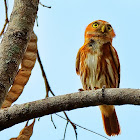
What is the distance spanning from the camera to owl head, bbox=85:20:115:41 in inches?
165

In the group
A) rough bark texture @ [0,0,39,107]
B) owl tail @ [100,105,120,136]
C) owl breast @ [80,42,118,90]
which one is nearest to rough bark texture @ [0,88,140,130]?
rough bark texture @ [0,0,39,107]

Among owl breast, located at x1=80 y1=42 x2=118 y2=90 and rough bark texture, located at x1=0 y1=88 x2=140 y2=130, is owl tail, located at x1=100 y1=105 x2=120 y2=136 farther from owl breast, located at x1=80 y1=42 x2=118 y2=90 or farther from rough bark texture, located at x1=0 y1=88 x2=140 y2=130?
rough bark texture, located at x1=0 y1=88 x2=140 y2=130

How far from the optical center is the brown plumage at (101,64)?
376 centimetres

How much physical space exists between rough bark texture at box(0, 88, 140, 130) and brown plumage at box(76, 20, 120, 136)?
6.43 feet

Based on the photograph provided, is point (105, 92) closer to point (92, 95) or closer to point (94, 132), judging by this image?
point (92, 95)

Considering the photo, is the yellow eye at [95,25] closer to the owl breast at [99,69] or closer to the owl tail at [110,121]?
the owl breast at [99,69]

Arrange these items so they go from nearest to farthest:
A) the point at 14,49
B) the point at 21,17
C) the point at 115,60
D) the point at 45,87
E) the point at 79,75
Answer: the point at 14,49, the point at 21,17, the point at 45,87, the point at 115,60, the point at 79,75

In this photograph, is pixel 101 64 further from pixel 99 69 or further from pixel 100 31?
pixel 100 31

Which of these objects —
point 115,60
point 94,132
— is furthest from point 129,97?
point 115,60

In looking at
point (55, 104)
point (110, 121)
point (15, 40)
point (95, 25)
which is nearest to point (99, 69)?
point (95, 25)

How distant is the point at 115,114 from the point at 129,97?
9.13 ft

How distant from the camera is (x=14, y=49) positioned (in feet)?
7.29

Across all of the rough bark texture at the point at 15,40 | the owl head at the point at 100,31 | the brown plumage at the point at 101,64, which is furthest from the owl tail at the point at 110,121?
the rough bark texture at the point at 15,40

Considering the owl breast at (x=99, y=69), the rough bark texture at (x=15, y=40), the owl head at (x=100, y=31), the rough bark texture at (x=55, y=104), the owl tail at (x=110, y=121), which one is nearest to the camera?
the rough bark texture at (x=55, y=104)
